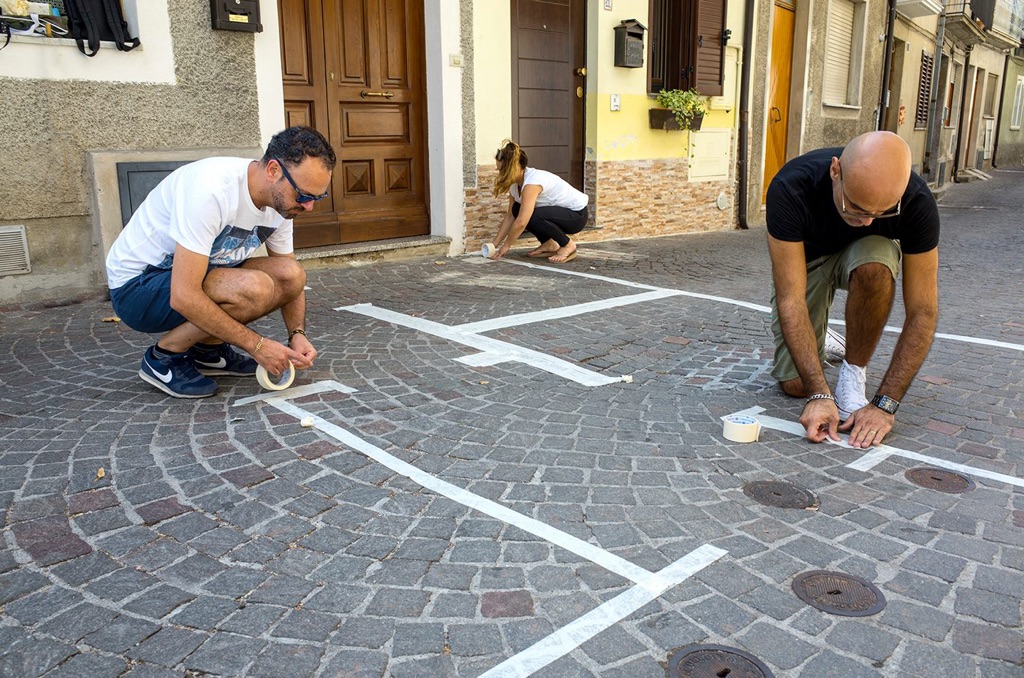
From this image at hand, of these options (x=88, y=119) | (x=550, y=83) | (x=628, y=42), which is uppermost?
(x=628, y=42)

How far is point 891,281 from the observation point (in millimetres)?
3600

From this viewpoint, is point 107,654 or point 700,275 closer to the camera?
point 107,654

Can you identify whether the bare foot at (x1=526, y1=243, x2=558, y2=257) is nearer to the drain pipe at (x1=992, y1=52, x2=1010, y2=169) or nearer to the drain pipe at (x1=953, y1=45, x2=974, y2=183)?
the drain pipe at (x1=953, y1=45, x2=974, y2=183)

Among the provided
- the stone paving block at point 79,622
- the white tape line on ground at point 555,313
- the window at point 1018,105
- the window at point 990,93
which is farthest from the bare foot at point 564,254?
the window at point 1018,105

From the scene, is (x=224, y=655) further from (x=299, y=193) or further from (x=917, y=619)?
(x=299, y=193)

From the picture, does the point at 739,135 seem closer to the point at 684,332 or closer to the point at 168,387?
the point at 684,332

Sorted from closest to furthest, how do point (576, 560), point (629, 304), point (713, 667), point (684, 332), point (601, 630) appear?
point (713, 667) < point (601, 630) < point (576, 560) < point (684, 332) < point (629, 304)

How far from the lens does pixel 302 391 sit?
400 cm

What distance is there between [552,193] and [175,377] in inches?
204

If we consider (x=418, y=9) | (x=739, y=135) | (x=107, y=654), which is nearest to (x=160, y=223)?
(x=107, y=654)

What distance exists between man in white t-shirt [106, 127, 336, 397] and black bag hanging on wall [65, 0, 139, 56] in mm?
2729

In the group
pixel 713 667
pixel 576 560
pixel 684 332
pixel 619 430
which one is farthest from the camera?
pixel 684 332

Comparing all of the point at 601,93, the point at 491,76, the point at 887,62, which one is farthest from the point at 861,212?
the point at 887,62

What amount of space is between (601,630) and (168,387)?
2.59 m
